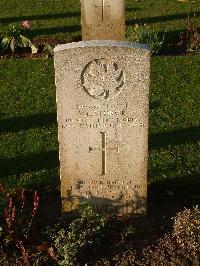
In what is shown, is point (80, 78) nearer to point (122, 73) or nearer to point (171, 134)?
point (122, 73)

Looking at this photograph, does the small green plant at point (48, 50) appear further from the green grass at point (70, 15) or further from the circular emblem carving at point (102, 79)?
the circular emblem carving at point (102, 79)

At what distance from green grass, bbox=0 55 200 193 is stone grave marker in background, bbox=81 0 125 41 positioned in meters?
0.93

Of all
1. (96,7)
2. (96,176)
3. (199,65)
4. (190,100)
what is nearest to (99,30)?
(96,7)

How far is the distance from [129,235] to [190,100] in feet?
11.5

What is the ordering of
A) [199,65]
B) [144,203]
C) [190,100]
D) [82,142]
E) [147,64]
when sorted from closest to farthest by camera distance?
[147,64] → [82,142] → [144,203] → [190,100] → [199,65]

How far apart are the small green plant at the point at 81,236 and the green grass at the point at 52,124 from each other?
0.98m

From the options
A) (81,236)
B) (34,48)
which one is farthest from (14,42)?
(81,236)

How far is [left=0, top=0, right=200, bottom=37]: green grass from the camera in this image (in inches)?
460

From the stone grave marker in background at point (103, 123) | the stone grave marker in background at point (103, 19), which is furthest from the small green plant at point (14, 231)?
the stone grave marker in background at point (103, 19)

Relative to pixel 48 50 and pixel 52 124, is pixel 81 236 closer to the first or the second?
pixel 52 124

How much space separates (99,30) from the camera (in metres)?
9.46

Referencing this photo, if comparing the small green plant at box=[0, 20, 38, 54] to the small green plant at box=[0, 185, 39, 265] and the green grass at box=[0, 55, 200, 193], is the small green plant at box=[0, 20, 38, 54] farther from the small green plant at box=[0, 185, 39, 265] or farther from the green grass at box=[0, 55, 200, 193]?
the small green plant at box=[0, 185, 39, 265]

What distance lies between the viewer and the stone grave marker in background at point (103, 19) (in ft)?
30.2

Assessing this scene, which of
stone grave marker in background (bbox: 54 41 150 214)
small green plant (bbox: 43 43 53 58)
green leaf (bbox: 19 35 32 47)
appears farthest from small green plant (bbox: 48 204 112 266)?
green leaf (bbox: 19 35 32 47)
